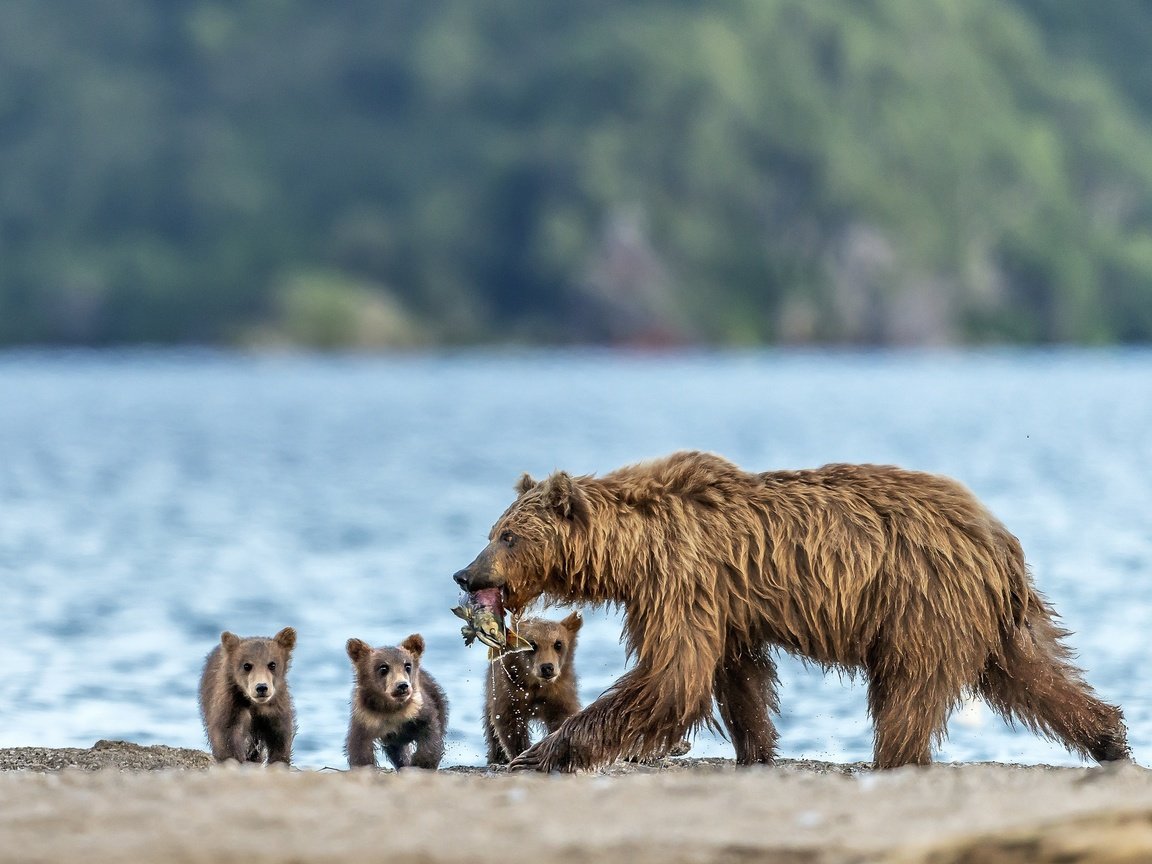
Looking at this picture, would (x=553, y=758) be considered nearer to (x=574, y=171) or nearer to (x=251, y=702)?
(x=251, y=702)

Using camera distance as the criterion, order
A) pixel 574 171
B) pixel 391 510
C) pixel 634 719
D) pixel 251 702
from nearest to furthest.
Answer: pixel 634 719 → pixel 251 702 → pixel 391 510 → pixel 574 171

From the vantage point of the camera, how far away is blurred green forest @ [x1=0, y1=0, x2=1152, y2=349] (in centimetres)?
15250

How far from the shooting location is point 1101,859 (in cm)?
702

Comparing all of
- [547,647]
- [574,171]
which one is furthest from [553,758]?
[574,171]

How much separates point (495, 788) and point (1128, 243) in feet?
515

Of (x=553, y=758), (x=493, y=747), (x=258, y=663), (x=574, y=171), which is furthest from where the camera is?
(x=574, y=171)

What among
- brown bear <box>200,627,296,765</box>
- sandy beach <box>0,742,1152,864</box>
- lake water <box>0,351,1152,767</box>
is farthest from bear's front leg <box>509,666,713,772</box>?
brown bear <box>200,627,296,765</box>

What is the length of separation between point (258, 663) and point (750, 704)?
9.09ft

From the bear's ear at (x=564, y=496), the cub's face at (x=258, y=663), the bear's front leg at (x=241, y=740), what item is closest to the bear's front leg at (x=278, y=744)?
the bear's front leg at (x=241, y=740)

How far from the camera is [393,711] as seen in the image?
11.3m

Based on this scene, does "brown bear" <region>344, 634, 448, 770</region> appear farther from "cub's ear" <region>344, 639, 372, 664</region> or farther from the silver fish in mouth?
the silver fish in mouth

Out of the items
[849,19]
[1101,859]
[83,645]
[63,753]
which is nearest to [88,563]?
[83,645]

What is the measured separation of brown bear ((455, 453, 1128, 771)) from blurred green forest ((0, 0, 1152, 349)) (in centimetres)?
13813

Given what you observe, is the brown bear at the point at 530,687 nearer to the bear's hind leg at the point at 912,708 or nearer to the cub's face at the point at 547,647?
the cub's face at the point at 547,647
